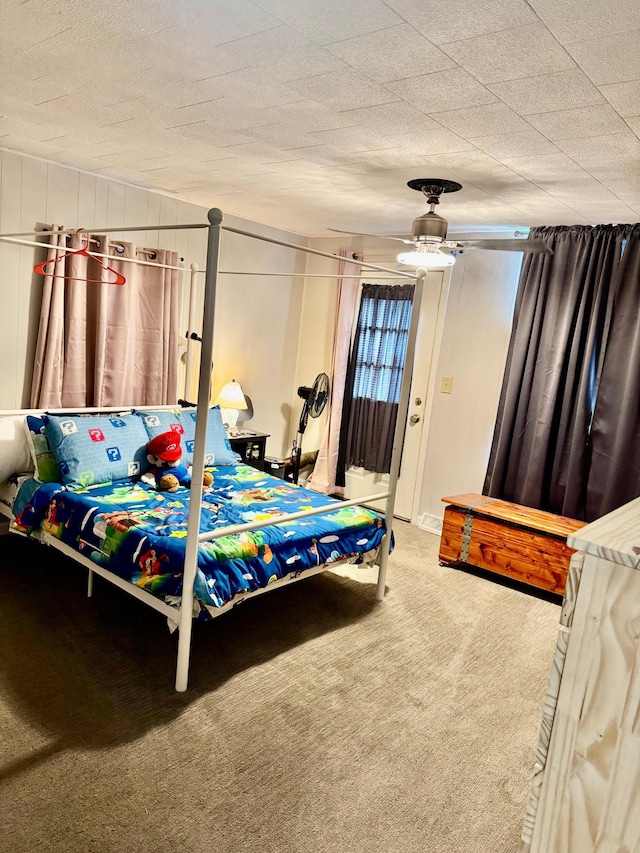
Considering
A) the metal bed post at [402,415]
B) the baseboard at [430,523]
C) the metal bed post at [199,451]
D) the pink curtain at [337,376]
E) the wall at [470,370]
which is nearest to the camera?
the metal bed post at [199,451]

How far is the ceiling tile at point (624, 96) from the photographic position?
1758 mm

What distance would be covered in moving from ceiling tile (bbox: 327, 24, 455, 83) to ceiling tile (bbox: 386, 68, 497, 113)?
44 millimetres

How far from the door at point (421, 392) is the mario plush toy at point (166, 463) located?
189 cm

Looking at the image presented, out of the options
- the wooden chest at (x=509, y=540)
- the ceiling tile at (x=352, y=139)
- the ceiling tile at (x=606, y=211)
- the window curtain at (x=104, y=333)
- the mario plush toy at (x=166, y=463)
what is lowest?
the wooden chest at (x=509, y=540)

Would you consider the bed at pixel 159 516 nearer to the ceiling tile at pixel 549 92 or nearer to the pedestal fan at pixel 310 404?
the pedestal fan at pixel 310 404

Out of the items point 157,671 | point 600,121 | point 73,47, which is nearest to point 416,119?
point 600,121

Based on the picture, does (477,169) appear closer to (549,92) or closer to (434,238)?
(434,238)

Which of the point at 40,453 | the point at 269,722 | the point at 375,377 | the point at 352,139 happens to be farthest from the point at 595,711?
the point at 375,377

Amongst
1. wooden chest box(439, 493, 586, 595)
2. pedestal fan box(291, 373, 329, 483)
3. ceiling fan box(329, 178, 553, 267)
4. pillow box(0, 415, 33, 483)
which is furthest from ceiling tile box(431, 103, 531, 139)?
pedestal fan box(291, 373, 329, 483)

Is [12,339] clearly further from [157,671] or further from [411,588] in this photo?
[411,588]

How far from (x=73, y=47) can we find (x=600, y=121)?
173 cm

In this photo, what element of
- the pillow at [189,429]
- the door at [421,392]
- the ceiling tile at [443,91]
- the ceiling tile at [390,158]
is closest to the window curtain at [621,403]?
the door at [421,392]

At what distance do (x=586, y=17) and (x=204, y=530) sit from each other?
2.28 m

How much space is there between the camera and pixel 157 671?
2.51m
